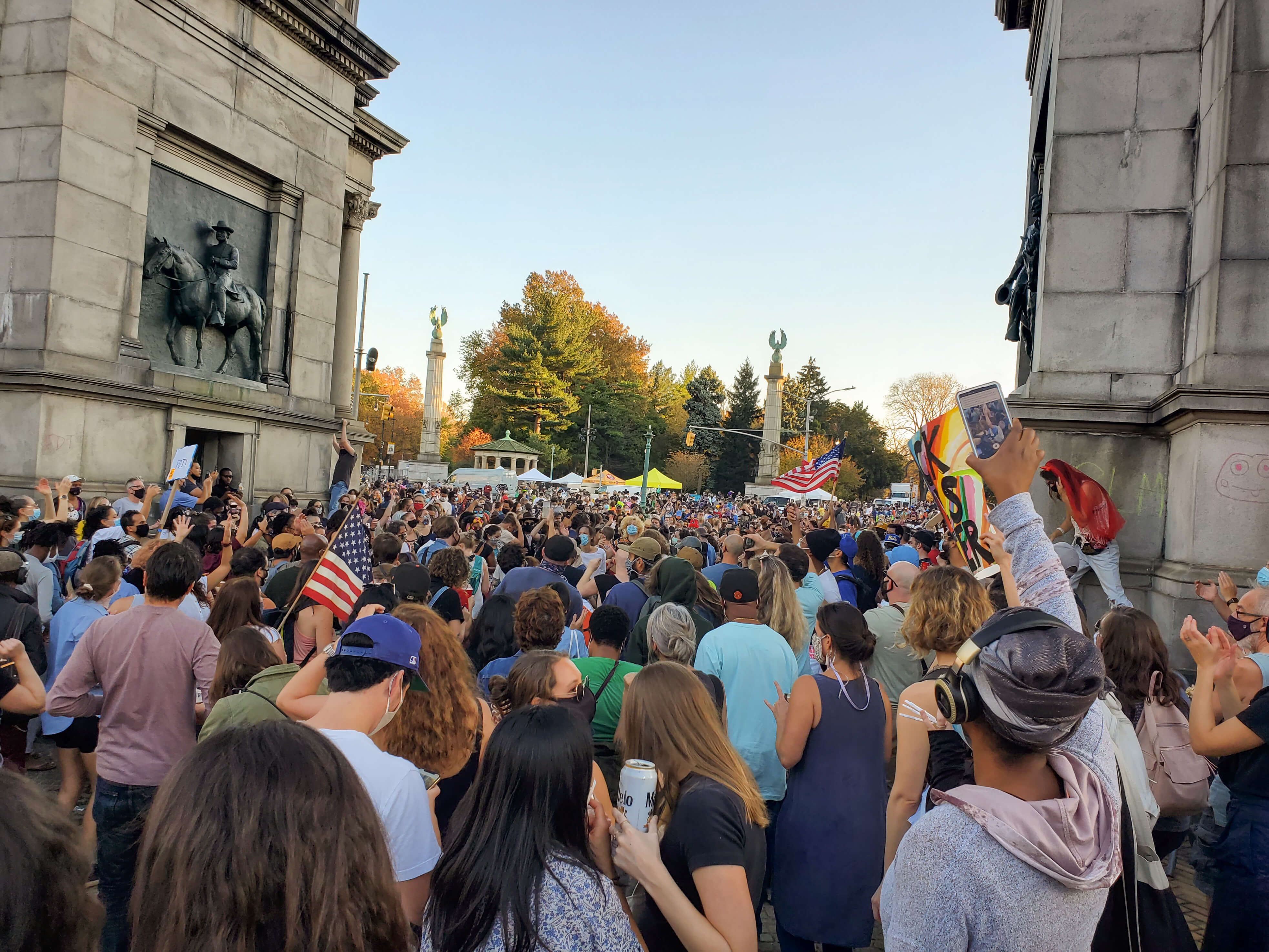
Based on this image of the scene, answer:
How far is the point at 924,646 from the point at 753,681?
1201 millimetres

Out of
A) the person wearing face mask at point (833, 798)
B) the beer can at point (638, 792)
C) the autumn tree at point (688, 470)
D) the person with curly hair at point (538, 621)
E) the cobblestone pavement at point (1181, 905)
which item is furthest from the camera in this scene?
the autumn tree at point (688, 470)

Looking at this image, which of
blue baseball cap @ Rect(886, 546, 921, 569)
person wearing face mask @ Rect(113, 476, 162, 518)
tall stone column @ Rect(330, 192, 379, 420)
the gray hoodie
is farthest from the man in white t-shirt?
tall stone column @ Rect(330, 192, 379, 420)

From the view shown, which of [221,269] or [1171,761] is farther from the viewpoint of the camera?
[221,269]

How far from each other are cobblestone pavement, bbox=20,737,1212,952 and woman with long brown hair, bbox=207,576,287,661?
113 cm

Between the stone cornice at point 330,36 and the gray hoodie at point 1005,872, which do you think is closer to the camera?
the gray hoodie at point 1005,872

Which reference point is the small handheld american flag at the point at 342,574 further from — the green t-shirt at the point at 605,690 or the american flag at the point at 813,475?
the american flag at the point at 813,475

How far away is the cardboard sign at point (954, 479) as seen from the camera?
4.75 m

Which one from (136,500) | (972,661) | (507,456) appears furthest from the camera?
(507,456)

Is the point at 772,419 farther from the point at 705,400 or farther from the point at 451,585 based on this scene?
the point at 451,585

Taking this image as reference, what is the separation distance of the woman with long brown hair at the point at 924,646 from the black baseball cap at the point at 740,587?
4.18 feet

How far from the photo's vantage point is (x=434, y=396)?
7300 centimetres

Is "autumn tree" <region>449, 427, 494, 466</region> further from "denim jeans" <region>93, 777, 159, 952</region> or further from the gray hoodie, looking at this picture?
the gray hoodie

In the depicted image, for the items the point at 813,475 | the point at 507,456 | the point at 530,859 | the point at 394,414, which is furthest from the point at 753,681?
the point at 394,414

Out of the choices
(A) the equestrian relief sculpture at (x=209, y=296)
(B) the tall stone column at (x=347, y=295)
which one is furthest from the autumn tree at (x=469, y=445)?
(A) the equestrian relief sculpture at (x=209, y=296)
